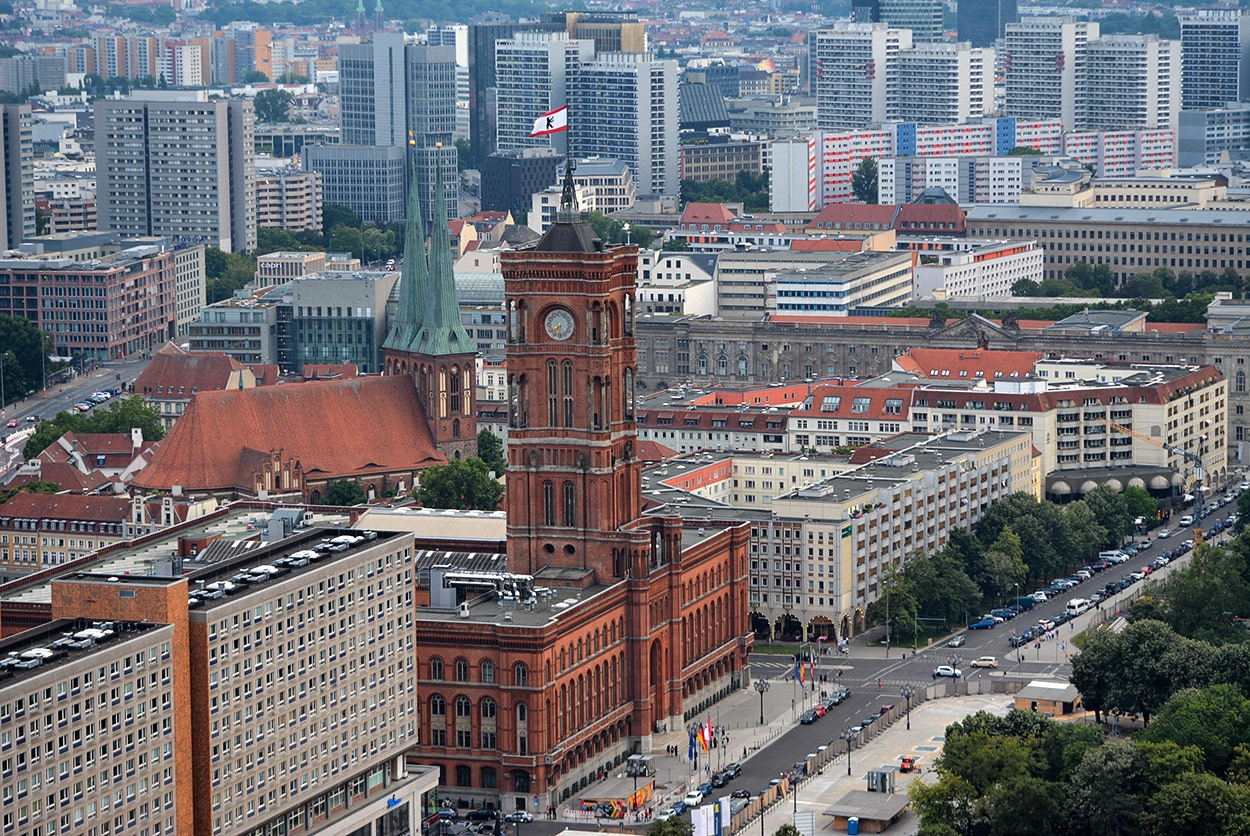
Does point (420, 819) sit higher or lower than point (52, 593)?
lower

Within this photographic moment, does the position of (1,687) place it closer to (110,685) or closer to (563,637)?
(110,685)

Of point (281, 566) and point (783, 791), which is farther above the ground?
point (281, 566)

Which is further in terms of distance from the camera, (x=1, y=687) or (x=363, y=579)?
(x=363, y=579)

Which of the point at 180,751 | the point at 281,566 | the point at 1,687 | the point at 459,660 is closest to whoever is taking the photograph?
the point at 1,687

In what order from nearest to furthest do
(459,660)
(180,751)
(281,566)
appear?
1. (180,751)
2. (281,566)
3. (459,660)

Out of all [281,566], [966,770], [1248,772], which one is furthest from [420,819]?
[1248,772]

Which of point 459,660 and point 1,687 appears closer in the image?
point 1,687

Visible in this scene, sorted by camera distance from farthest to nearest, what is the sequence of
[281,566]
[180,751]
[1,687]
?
[281,566] → [180,751] → [1,687]

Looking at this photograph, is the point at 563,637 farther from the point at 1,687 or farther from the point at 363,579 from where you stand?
the point at 1,687

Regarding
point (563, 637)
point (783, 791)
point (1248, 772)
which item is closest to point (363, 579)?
point (563, 637)
